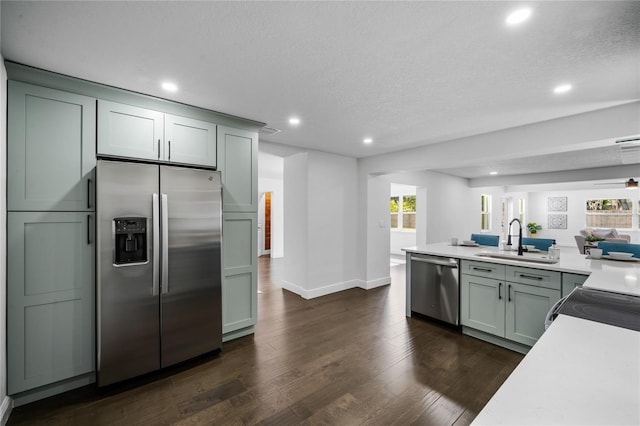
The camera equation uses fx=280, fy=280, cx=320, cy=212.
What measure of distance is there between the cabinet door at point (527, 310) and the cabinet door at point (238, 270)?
8.88ft

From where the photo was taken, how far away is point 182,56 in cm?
185

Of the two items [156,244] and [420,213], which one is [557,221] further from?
[156,244]

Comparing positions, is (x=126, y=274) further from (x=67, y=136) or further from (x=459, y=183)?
(x=459, y=183)

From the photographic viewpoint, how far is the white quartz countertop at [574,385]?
69cm

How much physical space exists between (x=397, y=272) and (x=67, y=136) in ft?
19.7

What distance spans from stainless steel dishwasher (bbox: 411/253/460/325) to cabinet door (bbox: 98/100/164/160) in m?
3.22

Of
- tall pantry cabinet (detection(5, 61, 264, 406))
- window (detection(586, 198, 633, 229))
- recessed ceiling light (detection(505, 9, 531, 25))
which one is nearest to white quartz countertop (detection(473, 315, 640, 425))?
recessed ceiling light (detection(505, 9, 531, 25))

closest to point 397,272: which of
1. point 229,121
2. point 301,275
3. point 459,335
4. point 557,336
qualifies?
point 301,275

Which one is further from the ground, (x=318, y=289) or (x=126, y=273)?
(x=126, y=273)

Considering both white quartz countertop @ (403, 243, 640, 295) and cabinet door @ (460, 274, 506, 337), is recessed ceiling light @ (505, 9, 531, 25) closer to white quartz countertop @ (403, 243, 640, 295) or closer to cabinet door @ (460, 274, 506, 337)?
white quartz countertop @ (403, 243, 640, 295)

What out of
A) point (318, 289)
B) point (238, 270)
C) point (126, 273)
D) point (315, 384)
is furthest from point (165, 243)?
point (318, 289)

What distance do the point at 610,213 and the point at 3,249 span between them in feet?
46.3

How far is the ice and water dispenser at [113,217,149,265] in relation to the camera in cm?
220

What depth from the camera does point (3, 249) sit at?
188 cm
